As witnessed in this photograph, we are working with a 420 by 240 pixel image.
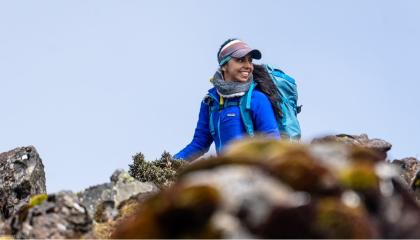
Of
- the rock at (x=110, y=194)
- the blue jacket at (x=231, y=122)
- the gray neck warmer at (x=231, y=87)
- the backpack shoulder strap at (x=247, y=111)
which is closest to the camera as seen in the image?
the rock at (x=110, y=194)

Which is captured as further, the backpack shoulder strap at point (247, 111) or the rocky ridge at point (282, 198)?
the backpack shoulder strap at point (247, 111)

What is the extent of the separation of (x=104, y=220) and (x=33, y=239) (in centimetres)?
257

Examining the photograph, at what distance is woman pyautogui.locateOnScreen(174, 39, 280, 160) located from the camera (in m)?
23.5

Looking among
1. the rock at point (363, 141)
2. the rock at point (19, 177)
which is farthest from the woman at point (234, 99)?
the rock at point (19, 177)

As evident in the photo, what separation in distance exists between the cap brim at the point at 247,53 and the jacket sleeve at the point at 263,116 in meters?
0.99

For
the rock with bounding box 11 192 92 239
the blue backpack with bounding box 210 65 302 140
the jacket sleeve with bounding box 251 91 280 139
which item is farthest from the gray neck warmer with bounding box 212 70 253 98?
the rock with bounding box 11 192 92 239

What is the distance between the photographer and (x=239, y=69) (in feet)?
79.6

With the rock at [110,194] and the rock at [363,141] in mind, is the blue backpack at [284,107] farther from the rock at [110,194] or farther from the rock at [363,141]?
the rock at [110,194]

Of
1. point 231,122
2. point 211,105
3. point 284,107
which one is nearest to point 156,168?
point 211,105

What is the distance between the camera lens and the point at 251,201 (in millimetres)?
9398

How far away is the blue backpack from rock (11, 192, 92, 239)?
8.79 metres

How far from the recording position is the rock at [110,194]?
16844 mm

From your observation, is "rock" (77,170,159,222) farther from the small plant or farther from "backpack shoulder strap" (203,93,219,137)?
the small plant

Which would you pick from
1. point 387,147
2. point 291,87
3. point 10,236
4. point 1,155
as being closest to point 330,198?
point 10,236
